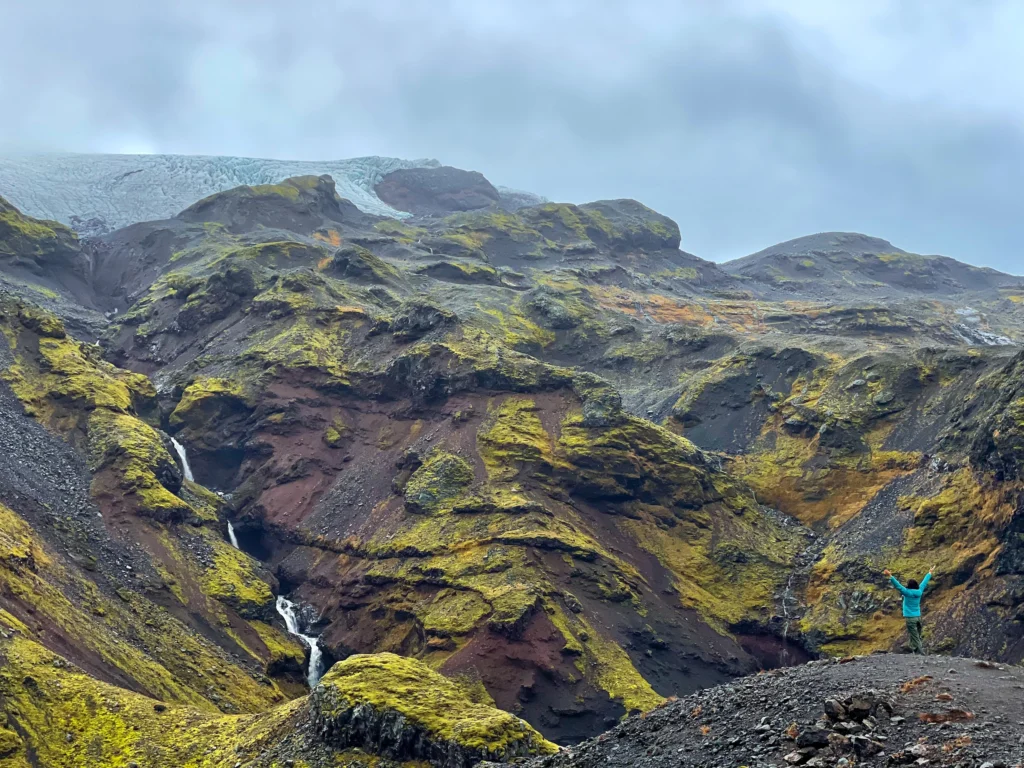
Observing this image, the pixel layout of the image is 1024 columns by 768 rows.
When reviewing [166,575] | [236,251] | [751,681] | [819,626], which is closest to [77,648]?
[166,575]

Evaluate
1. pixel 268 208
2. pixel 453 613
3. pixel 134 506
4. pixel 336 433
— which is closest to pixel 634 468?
pixel 453 613

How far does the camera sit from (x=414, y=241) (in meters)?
164

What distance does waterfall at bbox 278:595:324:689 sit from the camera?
181ft

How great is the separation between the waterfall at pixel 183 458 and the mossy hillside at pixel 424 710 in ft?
160

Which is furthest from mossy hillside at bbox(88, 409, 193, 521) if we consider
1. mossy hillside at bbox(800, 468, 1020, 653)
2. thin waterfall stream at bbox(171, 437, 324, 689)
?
mossy hillside at bbox(800, 468, 1020, 653)

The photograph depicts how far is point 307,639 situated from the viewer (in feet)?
191

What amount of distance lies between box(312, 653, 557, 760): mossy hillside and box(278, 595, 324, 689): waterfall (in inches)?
949

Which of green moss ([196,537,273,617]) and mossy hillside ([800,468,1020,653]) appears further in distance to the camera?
green moss ([196,537,273,617])

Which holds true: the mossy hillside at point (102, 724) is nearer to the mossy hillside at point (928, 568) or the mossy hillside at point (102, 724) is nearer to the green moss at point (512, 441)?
the green moss at point (512, 441)

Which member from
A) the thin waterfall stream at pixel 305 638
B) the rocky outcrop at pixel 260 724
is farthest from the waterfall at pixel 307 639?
the rocky outcrop at pixel 260 724

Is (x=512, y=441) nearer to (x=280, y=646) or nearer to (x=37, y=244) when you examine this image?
(x=280, y=646)

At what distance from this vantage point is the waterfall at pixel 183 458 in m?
76.7

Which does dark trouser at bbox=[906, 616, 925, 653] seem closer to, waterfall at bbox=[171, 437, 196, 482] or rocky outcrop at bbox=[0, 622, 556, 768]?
rocky outcrop at bbox=[0, 622, 556, 768]

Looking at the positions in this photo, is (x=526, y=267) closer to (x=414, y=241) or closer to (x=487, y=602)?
(x=414, y=241)
